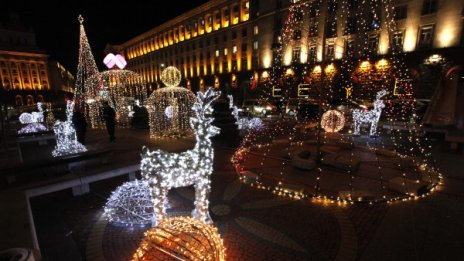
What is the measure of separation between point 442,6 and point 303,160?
28.3 metres

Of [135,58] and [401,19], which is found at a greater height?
[135,58]

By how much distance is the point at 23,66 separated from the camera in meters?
74.4

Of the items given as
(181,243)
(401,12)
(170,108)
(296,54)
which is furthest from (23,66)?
(181,243)

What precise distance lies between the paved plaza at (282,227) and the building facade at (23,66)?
8877 centimetres

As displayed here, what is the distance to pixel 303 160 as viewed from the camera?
8.47 meters

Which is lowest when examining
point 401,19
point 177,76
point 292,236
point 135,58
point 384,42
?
point 292,236

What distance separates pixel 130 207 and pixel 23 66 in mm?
97877

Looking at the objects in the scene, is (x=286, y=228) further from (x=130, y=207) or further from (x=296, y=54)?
(x=296, y=54)

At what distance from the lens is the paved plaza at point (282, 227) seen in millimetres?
4168

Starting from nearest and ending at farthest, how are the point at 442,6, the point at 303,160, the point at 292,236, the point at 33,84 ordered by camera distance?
the point at 292,236 → the point at 303,160 → the point at 442,6 → the point at 33,84

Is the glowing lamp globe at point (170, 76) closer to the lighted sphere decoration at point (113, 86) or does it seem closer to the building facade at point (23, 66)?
the lighted sphere decoration at point (113, 86)

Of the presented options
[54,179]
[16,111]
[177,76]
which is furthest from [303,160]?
[16,111]

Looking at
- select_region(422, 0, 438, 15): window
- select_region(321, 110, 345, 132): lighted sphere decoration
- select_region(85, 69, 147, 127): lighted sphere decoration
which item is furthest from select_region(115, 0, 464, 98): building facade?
select_region(85, 69, 147, 127): lighted sphere decoration

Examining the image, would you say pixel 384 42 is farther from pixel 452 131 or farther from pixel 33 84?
pixel 33 84
